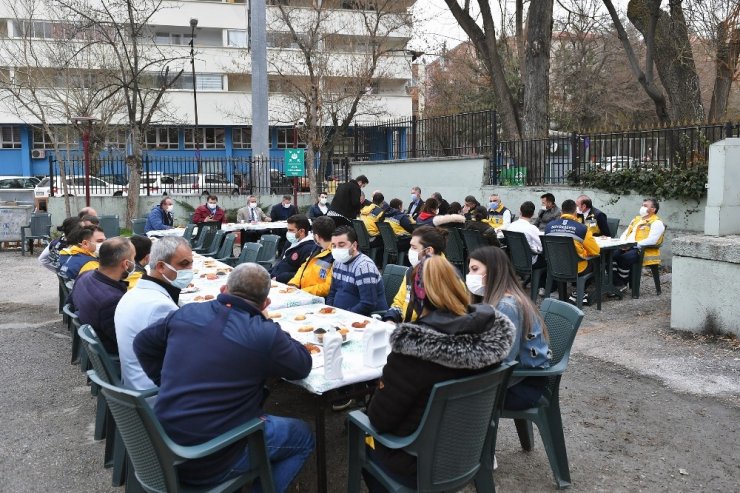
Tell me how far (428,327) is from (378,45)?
2384cm

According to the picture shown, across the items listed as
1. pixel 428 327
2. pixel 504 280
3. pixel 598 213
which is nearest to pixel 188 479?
pixel 428 327

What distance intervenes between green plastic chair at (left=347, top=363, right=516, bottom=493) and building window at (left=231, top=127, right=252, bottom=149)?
139ft

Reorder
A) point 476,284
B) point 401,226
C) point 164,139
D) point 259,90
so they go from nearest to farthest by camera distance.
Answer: point 476,284, point 401,226, point 259,90, point 164,139

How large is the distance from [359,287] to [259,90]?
624 inches

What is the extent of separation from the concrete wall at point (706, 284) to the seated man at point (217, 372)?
17.7ft

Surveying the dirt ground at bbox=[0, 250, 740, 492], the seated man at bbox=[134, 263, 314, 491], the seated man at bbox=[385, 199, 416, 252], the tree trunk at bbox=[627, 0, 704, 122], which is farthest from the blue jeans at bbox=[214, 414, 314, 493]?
the tree trunk at bbox=[627, 0, 704, 122]

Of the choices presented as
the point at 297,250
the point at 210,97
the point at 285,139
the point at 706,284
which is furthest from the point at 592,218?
the point at 285,139

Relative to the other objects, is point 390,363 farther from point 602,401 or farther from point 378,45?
point 378,45

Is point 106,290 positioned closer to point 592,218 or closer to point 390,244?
point 390,244

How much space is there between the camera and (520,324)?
390cm

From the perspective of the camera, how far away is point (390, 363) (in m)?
3.07

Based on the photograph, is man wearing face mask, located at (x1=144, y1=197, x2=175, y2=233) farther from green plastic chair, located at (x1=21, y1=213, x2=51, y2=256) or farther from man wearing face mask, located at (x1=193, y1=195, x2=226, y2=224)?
green plastic chair, located at (x1=21, y1=213, x2=51, y2=256)

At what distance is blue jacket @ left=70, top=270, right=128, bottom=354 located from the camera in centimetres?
472

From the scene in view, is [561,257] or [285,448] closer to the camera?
[285,448]
